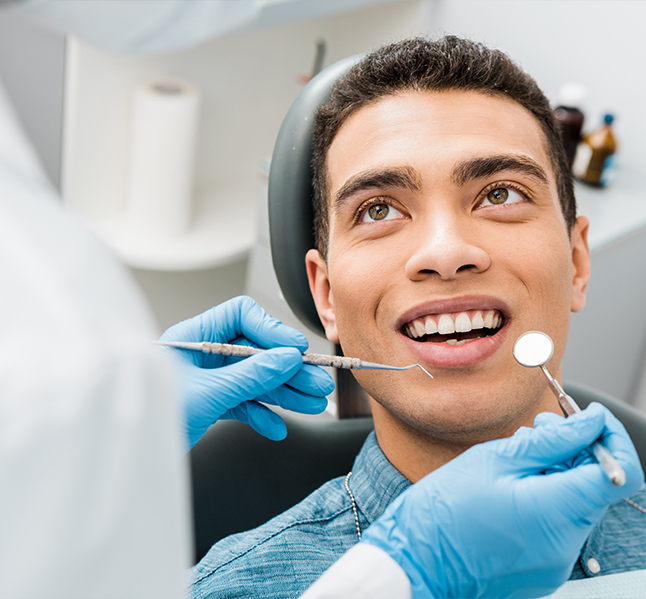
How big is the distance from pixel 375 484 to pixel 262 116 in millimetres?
1875

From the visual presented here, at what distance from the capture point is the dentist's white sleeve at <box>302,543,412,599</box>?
0.69 m

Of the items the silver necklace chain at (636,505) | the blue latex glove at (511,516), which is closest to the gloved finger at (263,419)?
the blue latex glove at (511,516)

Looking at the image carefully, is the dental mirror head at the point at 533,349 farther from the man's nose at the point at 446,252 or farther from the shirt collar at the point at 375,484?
the shirt collar at the point at 375,484

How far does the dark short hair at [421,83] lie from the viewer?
115 cm

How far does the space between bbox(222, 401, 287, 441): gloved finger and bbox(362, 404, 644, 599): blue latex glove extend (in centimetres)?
34

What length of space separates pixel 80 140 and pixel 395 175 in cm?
148

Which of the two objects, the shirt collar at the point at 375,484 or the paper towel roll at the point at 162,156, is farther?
the paper towel roll at the point at 162,156

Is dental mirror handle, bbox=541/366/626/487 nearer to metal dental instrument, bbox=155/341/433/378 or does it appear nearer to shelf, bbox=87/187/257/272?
metal dental instrument, bbox=155/341/433/378

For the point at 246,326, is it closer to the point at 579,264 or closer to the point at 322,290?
the point at 322,290

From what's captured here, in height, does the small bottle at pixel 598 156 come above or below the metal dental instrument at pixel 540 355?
above

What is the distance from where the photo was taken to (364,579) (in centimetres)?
71

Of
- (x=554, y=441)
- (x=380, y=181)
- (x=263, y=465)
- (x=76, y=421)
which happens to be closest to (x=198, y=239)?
(x=263, y=465)

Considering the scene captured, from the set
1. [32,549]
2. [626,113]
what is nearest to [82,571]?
[32,549]

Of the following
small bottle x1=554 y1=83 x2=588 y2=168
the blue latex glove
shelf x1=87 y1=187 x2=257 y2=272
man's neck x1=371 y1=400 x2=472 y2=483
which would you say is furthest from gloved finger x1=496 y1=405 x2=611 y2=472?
shelf x1=87 y1=187 x2=257 y2=272
